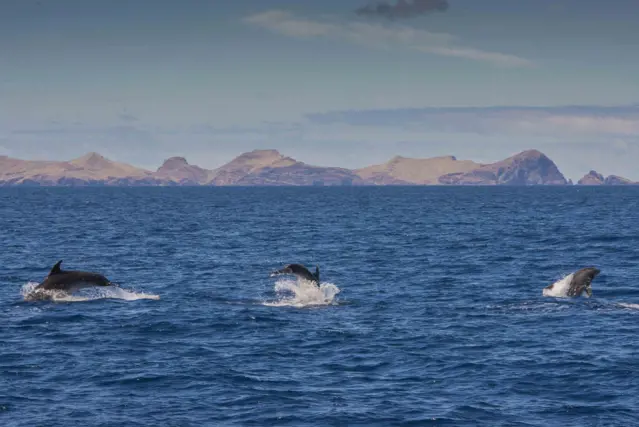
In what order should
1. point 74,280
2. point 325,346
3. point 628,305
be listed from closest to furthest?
point 325,346
point 628,305
point 74,280

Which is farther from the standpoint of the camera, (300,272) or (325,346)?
(300,272)

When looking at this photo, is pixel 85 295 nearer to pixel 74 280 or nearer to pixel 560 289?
pixel 74 280

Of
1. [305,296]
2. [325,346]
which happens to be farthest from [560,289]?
[325,346]

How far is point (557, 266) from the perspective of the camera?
5572 centimetres

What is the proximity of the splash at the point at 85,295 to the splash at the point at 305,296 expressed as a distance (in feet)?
19.1

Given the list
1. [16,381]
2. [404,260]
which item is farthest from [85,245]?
[16,381]

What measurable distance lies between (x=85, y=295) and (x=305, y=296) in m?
9.63

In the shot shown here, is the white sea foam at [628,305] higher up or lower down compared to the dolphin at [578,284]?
lower down

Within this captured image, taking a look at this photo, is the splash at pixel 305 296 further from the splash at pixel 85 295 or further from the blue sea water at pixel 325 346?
the splash at pixel 85 295

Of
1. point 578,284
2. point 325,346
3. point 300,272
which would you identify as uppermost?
point 300,272

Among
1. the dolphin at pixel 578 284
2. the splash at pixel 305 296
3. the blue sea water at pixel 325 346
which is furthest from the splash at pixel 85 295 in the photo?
the dolphin at pixel 578 284

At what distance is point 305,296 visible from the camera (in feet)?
129

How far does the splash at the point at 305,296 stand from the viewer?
38.3 metres

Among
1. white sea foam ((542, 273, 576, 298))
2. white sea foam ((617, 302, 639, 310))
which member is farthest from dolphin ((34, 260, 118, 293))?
white sea foam ((617, 302, 639, 310))
